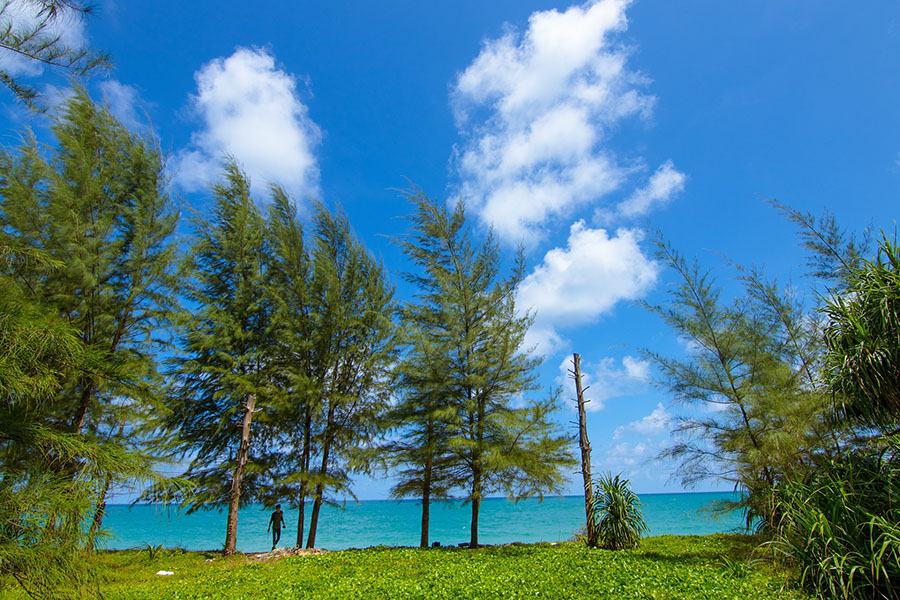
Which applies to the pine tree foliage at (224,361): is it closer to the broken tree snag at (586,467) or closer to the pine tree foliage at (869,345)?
the broken tree snag at (586,467)

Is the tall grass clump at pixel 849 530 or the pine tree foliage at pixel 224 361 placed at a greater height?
the pine tree foliage at pixel 224 361

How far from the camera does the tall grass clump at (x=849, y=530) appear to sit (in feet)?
18.1

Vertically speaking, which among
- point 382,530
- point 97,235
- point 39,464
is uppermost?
point 97,235

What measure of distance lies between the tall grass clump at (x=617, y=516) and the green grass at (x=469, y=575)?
459mm

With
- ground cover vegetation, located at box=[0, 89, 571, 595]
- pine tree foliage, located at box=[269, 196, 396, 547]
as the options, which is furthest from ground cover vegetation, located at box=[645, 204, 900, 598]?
pine tree foliage, located at box=[269, 196, 396, 547]

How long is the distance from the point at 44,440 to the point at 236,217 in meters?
13.9

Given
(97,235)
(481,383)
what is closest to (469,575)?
(481,383)

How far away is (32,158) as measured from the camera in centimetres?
1048

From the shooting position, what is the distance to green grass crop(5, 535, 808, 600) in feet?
23.2

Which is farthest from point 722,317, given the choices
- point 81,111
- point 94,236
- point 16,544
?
point 81,111

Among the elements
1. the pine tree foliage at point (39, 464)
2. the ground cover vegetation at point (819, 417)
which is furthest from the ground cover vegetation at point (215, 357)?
the ground cover vegetation at point (819, 417)

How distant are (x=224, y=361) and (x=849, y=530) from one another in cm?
1642

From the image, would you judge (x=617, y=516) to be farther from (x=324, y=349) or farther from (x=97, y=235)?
(x=97, y=235)

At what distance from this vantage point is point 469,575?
8.43 m
